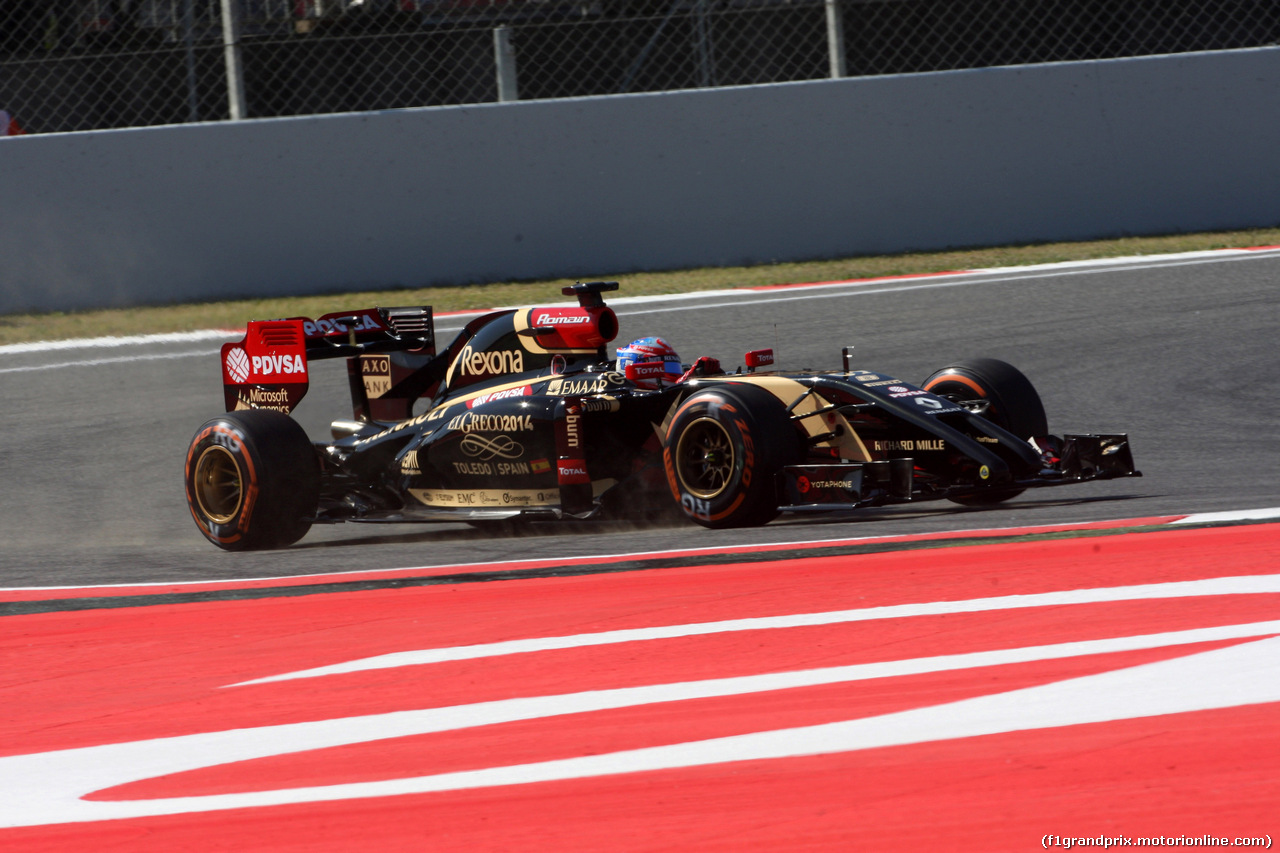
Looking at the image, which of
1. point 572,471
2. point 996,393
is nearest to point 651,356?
point 572,471

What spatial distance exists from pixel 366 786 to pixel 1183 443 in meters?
5.88

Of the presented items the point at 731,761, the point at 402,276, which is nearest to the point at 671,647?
the point at 731,761

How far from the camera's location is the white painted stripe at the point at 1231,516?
595cm

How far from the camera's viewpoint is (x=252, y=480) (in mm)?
7445

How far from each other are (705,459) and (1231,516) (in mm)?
2030

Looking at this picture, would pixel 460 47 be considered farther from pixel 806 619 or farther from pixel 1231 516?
pixel 806 619

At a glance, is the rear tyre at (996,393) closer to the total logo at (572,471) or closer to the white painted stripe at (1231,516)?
the white painted stripe at (1231,516)

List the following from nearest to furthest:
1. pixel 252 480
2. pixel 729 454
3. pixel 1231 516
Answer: pixel 1231 516
pixel 729 454
pixel 252 480

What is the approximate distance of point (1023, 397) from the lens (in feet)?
23.6

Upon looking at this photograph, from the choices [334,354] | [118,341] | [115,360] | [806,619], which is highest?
[118,341]

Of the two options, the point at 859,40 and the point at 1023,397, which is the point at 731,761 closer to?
the point at 1023,397

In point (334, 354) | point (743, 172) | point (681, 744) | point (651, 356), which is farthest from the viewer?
point (743, 172)

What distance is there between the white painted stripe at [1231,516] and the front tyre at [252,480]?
395cm

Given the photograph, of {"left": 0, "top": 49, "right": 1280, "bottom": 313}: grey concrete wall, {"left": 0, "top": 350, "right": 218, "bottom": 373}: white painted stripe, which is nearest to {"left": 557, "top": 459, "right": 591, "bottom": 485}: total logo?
{"left": 0, "top": 350, "right": 218, "bottom": 373}: white painted stripe
